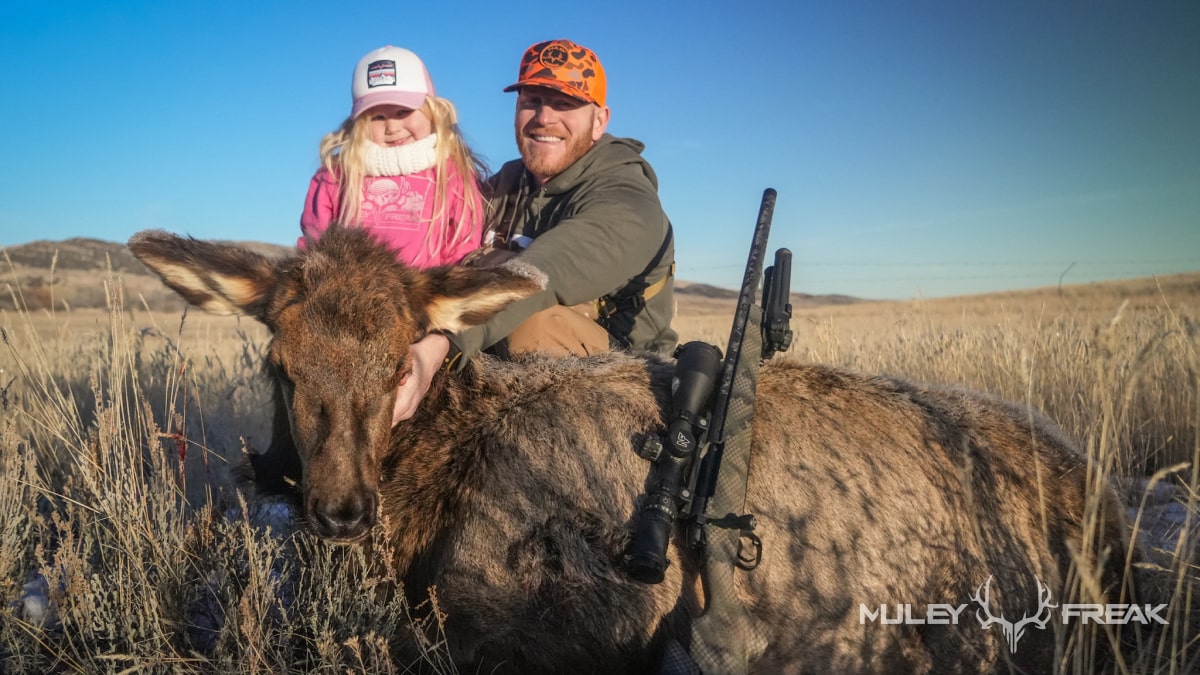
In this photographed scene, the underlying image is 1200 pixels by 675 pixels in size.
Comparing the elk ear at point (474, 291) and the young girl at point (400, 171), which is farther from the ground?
the young girl at point (400, 171)

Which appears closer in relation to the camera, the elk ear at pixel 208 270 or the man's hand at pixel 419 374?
the elk ear at pixel 208 270

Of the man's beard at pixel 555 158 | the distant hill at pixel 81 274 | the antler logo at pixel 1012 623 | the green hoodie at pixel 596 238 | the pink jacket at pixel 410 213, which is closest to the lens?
the antler logo at pixel 1012 623

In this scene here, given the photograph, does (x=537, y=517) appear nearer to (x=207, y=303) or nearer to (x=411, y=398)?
(x=411, y=398)

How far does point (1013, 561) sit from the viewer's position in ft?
12.0

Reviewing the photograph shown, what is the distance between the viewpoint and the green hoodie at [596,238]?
14.3 feet

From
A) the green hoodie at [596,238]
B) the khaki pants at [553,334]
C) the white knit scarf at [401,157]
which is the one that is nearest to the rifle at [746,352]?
the green hoodie at [596,238]

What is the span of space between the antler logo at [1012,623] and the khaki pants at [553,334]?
2537 mm

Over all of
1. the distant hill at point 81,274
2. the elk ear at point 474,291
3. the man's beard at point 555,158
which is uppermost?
the man's beard at point 555,158

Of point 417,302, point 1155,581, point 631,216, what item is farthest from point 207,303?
point 1155,581

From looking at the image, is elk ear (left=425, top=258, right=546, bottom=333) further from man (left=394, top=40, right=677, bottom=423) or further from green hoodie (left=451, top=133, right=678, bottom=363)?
man (left=394, top=40, right=677, bottom=423)

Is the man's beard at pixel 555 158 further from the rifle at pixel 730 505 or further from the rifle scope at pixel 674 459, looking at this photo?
the rifle scope at pixel 674 459

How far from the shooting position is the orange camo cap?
5715 mm

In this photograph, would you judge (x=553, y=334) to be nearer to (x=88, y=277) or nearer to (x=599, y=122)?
(x=599, y=122)

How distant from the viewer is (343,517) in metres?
3.17
